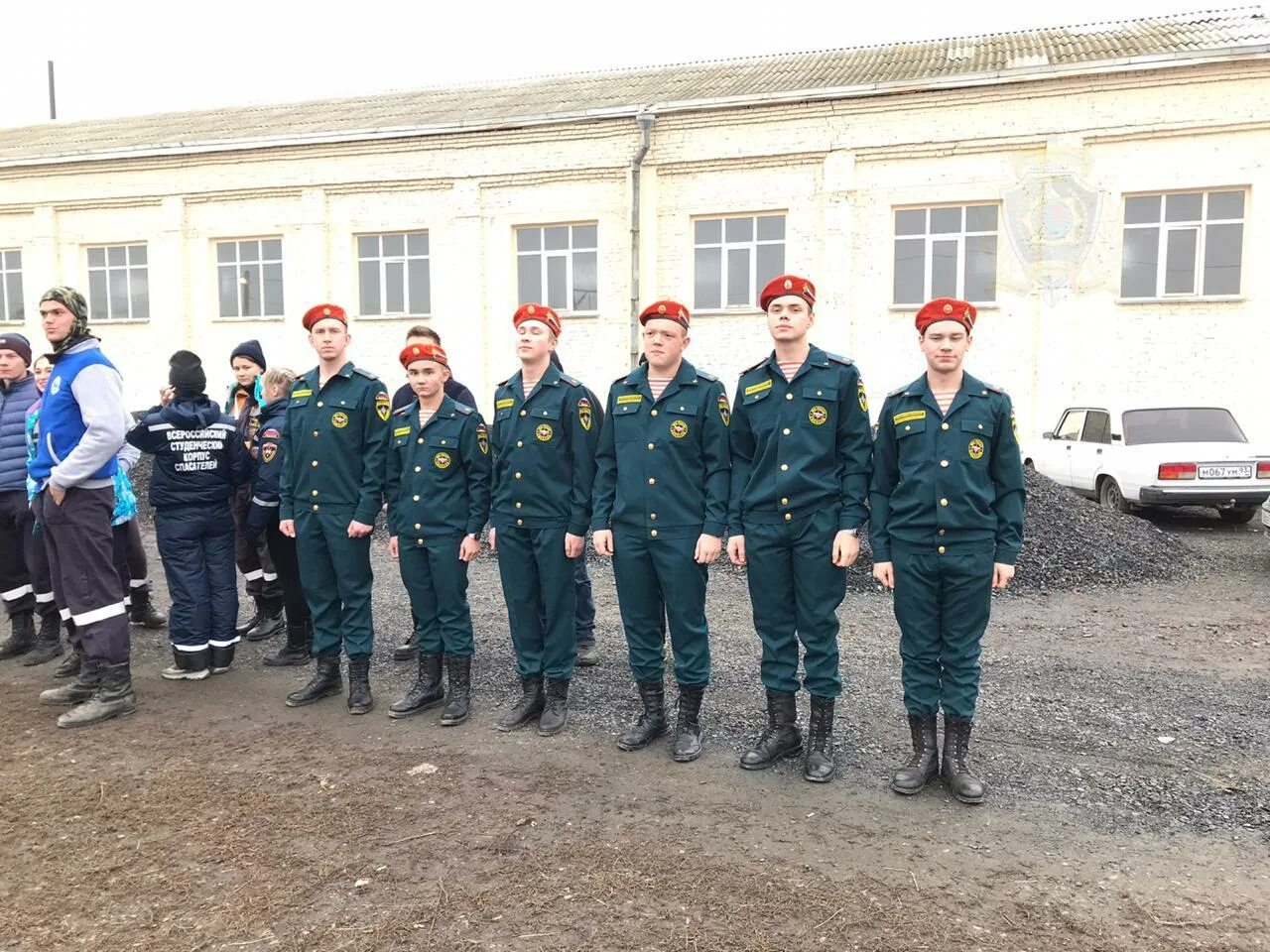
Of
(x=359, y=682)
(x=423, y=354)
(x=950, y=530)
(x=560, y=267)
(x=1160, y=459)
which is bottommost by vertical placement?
(x=359, y=682)

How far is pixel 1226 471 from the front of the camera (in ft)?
36.8

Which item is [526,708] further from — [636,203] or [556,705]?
[636,203]

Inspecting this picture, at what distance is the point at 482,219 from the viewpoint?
20125 mm

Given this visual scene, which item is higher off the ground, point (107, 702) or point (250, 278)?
point (250, 278)

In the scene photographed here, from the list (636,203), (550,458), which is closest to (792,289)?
(550,458)

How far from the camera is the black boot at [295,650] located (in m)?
5.89

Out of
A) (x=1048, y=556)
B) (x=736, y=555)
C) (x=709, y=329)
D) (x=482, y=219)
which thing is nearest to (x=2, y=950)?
(x=736, y=555)

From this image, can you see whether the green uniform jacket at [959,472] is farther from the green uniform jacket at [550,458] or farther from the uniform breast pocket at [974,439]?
the green uniform jacket at [550,458]

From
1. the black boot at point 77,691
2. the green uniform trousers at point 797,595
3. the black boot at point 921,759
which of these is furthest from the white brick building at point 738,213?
the black boot at point 77,691

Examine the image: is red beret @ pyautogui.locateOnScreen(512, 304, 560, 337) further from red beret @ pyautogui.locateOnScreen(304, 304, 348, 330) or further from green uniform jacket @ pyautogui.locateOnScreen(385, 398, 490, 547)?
red beret @ pyautogui.locateOnScreen(304, 304, 348, 330)

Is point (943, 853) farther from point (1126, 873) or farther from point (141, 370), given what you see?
point (141, 370)

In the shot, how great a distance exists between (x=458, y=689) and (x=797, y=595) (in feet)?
6.43

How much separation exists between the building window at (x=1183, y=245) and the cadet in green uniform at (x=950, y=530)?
15411 millimetres

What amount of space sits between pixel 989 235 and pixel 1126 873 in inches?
649
